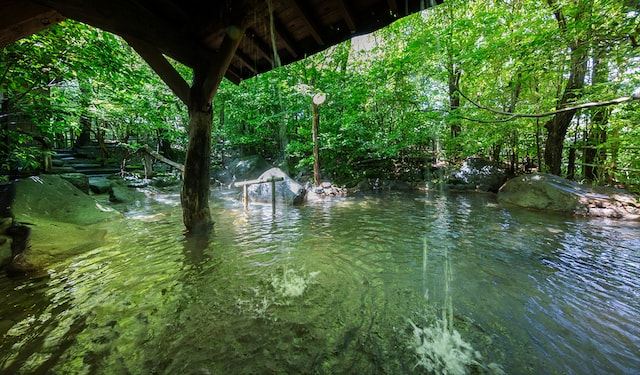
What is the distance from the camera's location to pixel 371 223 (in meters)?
6.00

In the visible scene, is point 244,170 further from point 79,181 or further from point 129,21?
point 129,21

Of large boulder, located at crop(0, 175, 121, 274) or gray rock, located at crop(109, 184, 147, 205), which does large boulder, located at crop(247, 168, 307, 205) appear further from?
large boulder, located at crop(0, 175, 121, 274)

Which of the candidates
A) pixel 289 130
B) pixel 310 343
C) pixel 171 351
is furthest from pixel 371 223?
pixel 289 130

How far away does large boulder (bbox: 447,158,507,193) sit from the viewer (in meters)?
11.2

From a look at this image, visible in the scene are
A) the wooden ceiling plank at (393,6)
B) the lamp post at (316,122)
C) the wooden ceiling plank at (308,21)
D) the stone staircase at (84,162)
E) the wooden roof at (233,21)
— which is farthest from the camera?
the stone staircase at (84,162)

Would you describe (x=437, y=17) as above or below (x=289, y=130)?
above

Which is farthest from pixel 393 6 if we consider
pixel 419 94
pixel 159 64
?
pixel 419 94

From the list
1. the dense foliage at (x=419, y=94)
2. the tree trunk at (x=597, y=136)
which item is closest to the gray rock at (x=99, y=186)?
the dense foliage at (x=419, y=94)

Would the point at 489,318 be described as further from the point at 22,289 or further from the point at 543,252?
the point at 22,289

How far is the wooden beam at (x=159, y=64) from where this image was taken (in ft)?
10.8

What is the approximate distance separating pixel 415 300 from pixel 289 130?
14798 millimetres

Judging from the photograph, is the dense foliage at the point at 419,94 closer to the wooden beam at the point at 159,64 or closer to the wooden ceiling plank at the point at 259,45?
the wooden beam at the point at 159,64

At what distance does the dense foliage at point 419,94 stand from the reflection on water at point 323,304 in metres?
3.12

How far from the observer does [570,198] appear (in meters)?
6.93
